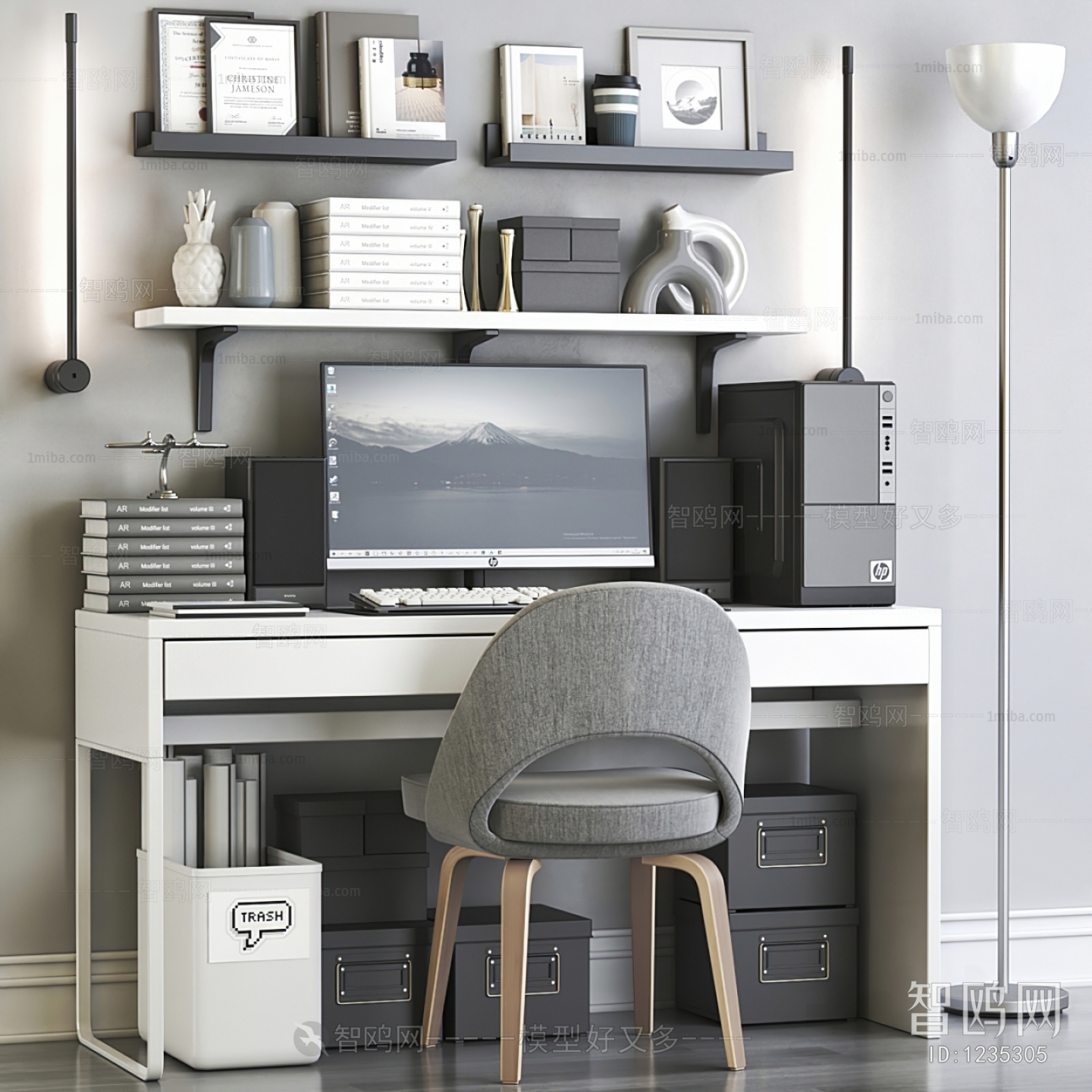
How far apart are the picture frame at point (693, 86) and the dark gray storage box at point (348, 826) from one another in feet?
4.79

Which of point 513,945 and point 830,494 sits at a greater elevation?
point 830,494

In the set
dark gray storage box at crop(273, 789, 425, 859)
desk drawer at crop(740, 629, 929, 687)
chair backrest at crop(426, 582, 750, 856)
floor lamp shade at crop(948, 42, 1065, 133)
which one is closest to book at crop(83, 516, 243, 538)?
dark gray storage box at crop(273, 789, 425, 859)

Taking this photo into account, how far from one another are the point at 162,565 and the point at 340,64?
104 centimetres

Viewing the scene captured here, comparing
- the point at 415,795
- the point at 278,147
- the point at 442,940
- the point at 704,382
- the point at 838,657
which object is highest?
the point at 278,147

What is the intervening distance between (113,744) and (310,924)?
476mm

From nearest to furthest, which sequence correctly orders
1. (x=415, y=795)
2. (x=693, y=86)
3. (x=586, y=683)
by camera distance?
(x=586, y=683)
(x=415, y=795)
(x=693, y=86)

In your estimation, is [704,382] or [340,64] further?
[704,382]

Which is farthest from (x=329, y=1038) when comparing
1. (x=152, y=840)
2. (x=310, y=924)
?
(x=152, y=840)

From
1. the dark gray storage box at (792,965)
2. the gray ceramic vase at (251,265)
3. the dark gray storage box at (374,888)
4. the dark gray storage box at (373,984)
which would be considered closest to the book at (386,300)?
the gray ceramic vase at (251,265)

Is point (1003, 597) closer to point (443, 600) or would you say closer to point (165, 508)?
point (443, 600)

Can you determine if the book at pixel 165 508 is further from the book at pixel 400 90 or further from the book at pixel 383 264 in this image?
the book at pixel 400 90

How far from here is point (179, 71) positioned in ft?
11.4

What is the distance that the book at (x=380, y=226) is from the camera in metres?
3.42

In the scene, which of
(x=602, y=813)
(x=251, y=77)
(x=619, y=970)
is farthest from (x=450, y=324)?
(x=619, y=970)
